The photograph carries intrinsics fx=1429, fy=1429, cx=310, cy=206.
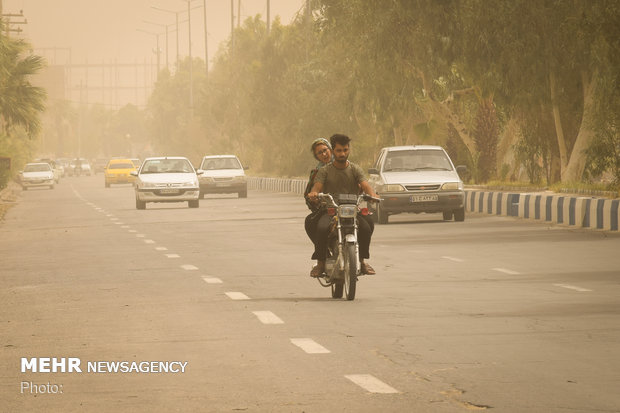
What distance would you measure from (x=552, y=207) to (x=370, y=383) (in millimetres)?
23145

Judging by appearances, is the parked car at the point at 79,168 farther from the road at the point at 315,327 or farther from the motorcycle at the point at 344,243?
the motorcycle at the point at 344,243

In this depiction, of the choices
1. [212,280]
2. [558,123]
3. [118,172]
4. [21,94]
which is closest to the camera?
[212,280]

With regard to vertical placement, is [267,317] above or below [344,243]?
below

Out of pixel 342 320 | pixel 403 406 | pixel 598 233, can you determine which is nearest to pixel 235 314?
pixel 342 320

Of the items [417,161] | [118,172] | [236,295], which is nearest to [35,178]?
[118,172]

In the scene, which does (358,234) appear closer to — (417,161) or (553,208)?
(553,208)

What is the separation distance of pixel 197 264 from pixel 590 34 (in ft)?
50.3

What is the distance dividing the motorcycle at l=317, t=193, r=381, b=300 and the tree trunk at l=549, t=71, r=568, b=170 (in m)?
25.1

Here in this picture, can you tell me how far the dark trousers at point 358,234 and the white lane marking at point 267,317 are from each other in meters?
1.56

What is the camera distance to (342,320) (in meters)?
12.6

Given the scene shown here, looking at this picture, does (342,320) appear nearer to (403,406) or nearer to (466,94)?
(403,406)

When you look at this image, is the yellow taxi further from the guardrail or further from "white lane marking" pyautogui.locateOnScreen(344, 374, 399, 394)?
"white lane marking" pyautogui.locateOnScreen(344, 374, 399, 394)

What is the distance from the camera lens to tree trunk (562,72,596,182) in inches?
1490

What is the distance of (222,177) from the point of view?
5362cm
